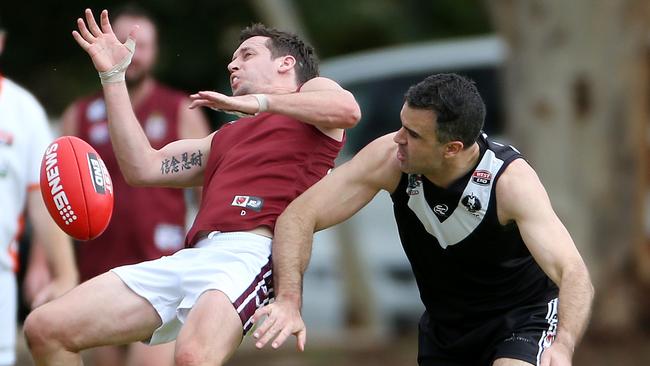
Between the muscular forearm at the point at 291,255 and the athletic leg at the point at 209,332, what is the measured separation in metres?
0.26

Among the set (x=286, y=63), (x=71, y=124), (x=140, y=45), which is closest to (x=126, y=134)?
(x=286, y=63)

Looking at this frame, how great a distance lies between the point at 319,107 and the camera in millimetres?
6047

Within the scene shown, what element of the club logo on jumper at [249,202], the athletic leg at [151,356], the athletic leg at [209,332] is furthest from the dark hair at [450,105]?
the athletic leg at [151,356]

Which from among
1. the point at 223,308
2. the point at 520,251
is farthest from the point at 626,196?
the point at 223,308

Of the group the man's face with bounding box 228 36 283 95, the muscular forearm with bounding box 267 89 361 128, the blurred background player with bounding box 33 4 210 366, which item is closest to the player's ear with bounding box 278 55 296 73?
the man's face with bounding box 228 36 283 95

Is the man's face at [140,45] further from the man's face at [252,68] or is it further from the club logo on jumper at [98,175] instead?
the club logo on jumper at [98,175]

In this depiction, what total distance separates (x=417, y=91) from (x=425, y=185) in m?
0.41

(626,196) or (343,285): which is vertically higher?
(626,196)

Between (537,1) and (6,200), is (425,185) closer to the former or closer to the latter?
(6,200)

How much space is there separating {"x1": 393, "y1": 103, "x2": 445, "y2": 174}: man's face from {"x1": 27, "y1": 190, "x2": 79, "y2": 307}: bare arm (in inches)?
93.8

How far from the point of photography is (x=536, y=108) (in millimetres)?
11602

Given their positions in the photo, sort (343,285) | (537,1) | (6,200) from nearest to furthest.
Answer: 1. (6,200)
2. (537,1)
3. (343,285)

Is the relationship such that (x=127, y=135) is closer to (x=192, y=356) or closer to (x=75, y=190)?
(x=75, y=190)

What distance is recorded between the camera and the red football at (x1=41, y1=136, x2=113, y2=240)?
6.05 meters
